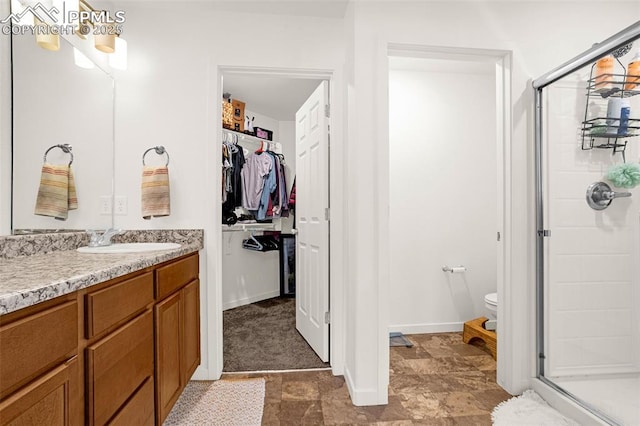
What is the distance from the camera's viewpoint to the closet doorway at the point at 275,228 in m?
2.28

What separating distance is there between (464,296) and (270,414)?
78.3 inches

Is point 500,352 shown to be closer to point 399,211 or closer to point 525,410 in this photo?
point 525,410

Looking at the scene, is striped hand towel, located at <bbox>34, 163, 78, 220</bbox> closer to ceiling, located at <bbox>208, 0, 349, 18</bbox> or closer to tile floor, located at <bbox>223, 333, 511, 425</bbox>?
ceiling, located at <bbox>208, 0, 349, 18</bbox>

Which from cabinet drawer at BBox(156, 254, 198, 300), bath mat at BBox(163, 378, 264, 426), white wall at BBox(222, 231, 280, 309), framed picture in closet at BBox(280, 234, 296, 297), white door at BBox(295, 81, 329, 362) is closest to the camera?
cabinet drawer at BBox(156, 254, 198, 300)

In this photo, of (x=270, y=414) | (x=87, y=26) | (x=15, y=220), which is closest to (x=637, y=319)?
(x=270, y=414)

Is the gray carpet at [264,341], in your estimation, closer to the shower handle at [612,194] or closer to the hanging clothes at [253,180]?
the hanging clothes at [253,180]

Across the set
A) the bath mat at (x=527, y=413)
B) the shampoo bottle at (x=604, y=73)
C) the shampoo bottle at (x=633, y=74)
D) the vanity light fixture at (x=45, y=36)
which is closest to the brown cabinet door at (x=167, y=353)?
the vanity light fixture at (x=45, y=36)

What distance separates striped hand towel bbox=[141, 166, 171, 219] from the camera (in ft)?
6.38

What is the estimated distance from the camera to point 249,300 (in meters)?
3.85

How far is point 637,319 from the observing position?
1750mm

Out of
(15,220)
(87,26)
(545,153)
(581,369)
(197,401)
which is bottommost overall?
(197,401)

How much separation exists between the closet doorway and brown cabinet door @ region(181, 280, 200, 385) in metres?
0.34

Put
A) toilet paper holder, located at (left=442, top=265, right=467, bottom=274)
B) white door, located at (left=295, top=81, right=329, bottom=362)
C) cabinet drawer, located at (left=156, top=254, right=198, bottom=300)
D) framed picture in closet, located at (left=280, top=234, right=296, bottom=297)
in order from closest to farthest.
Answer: cabinet drawer, located at (left=156, top=254, right=198, bottom=300), white door, located at (left=295, top=81, right=329, bottom=362), toilet paper holder, located at (left=442, top=265, right=467, bottom=274), framed picture in closet, located at (left=280, top=234, right=296, bottom=297)

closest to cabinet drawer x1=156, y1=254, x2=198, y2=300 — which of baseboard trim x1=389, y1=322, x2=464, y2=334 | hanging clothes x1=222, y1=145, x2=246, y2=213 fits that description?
hanging clothes x1=222, y1=145, x2=246, y2=213
